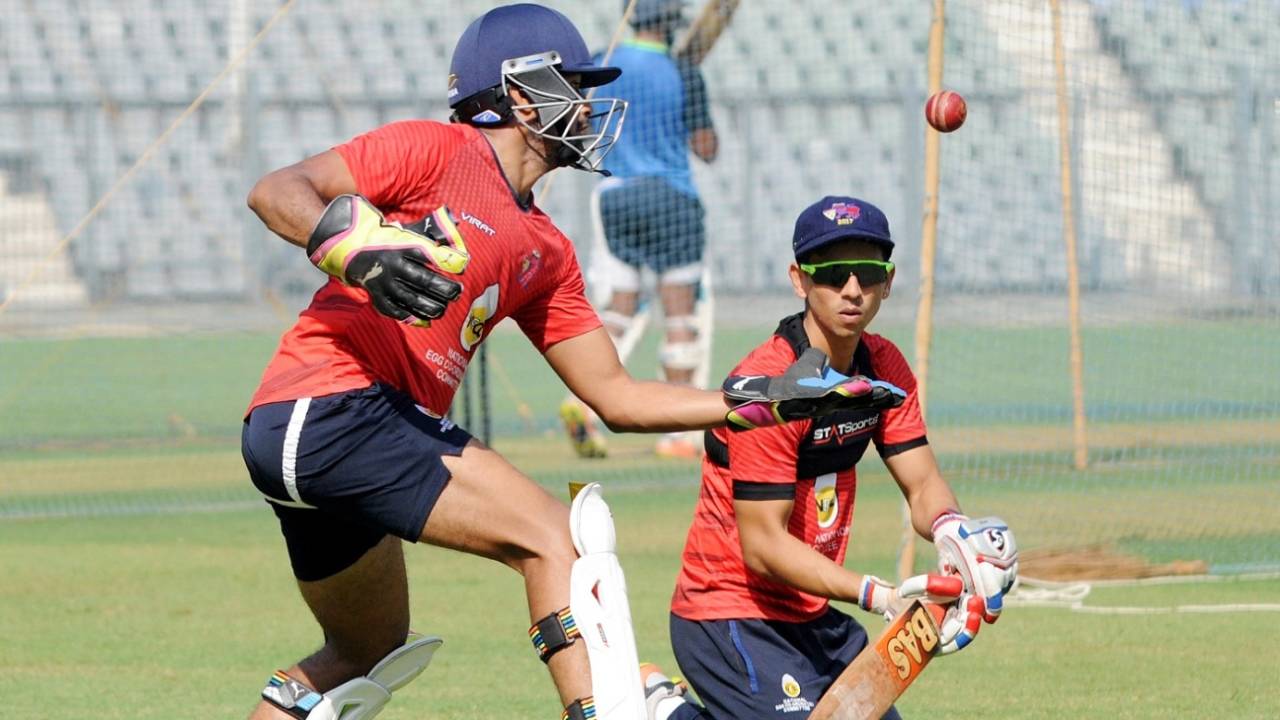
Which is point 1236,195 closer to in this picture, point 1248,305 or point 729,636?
point 1248,305

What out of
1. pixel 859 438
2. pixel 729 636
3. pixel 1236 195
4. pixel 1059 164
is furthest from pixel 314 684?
pixel 1236 195

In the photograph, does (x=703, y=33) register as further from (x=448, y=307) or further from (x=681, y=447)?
(x=448, y=307)

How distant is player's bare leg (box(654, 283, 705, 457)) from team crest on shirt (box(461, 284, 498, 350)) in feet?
27.2

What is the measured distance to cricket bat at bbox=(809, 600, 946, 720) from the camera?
496cm

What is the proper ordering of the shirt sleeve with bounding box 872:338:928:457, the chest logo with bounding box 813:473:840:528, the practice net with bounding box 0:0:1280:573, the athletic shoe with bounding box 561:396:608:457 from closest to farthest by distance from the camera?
1. the chest logo with bounding box 813:473:840:528
2. the shirt sleeve with bounding box 872:338:928:457
3. the practice net with bounding box 0:0:1280:573
4. the athletic shoe with bounding box 561:396:608:457

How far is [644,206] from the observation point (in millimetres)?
13617

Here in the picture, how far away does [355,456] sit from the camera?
183 inches

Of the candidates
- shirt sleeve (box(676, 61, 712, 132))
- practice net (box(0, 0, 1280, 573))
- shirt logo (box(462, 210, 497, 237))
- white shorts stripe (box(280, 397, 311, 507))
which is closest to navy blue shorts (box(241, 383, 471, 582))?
white shorts stripe (box(280, 397, 311, 507))

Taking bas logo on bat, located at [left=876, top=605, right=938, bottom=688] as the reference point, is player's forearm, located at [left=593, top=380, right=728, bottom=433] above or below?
above

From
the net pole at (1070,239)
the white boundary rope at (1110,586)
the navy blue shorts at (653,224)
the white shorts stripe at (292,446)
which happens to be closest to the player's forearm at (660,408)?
the white shorts stripe at (292,446)

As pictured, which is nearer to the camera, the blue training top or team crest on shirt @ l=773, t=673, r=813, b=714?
team crest on shirt @ l=773, t=673, r=813, b=714

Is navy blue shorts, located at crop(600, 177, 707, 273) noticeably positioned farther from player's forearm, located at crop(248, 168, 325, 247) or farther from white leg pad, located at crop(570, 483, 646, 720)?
player's forearm, located at crop(248, 168, 325, 247)

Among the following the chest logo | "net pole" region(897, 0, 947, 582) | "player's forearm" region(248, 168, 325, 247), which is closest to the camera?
"player's forearm" region(248, 168, 325, 247)

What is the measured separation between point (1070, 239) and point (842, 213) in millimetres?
5892
